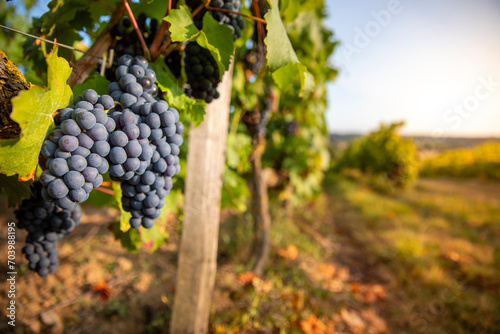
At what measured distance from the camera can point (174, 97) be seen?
2.91 ft

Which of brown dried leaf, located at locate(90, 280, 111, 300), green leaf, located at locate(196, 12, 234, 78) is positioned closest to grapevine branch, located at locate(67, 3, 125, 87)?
green leaf, located at locate(196, 12, 234, 78)

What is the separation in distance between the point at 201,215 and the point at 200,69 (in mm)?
858

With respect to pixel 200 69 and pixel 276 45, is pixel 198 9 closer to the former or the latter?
pixel 200 69

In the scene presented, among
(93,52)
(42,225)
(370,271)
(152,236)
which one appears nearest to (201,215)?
(152,236)

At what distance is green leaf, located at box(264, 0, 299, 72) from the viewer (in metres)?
0.83

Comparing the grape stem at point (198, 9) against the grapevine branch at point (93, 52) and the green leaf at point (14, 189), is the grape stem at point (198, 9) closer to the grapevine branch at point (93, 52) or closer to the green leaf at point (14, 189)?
the grapevine branch at point (93, 52)

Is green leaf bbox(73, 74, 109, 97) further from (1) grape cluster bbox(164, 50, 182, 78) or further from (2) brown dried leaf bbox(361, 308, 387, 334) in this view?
(2) brown dried leaf bbox(361, 308, 387, 334)

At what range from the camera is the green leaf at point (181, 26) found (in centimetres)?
76

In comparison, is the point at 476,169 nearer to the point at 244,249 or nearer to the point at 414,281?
the point at 414,281

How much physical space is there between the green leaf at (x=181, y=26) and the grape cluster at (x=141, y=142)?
0.52 feet

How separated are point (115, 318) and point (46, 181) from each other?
8.45 ft

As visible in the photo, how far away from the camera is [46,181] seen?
0.60m

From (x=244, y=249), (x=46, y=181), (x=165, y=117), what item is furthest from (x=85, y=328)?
(x=165, y=117)

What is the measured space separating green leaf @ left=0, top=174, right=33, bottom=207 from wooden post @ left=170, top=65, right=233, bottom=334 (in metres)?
0.69
